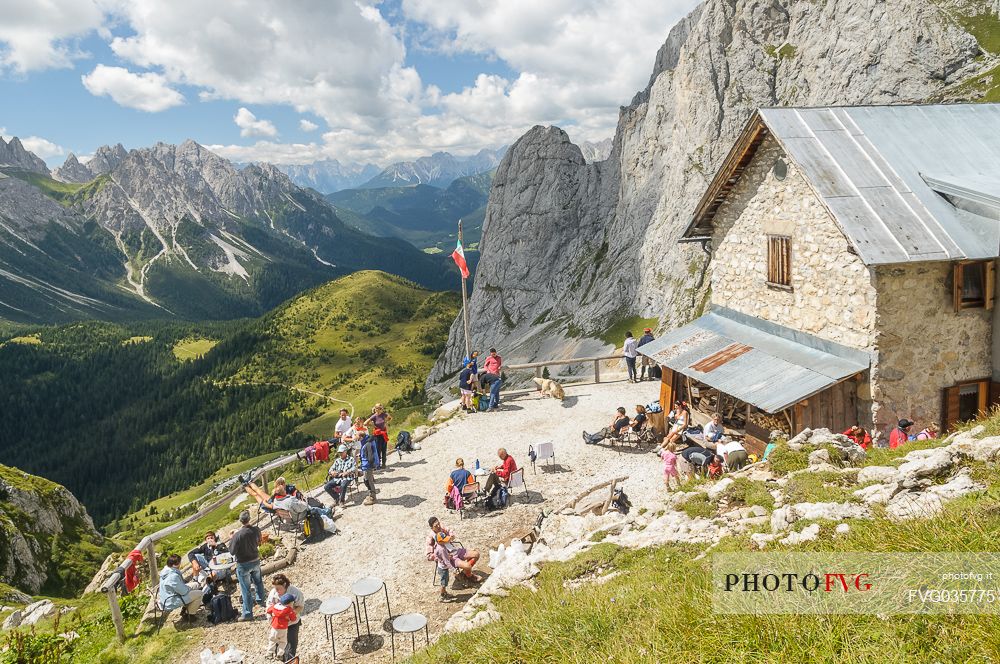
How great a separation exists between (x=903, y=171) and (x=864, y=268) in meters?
3.92

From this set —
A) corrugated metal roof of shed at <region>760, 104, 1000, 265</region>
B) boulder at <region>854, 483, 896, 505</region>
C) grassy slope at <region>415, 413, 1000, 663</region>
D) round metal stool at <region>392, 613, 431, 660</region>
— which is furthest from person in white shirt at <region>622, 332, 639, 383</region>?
round metal stool at <region>392, 613, 431, 660</region>

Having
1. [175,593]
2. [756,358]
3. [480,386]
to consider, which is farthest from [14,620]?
[756,358]

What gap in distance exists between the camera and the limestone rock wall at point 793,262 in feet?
50.7

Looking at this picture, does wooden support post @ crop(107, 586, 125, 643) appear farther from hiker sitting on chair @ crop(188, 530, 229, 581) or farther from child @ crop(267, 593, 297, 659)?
child @ crop(267, 593, 297, 659)

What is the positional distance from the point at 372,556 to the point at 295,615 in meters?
4.35

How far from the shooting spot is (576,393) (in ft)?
94.9

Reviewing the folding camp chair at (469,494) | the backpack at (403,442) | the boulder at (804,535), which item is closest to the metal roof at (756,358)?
the boulder at (804,535)

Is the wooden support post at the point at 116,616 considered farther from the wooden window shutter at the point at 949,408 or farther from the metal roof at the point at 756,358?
the wooden window shutter at the point at 949,408

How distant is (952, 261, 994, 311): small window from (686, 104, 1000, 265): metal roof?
704 millimetres

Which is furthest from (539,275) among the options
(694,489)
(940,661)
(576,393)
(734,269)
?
(940,661)

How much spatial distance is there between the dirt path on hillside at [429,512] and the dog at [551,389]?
17.1 inches

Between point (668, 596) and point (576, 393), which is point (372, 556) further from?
point (576, 393)

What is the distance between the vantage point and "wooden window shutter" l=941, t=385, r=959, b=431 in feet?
51.7

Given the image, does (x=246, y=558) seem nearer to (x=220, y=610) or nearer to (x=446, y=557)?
(x=220, y=610)
